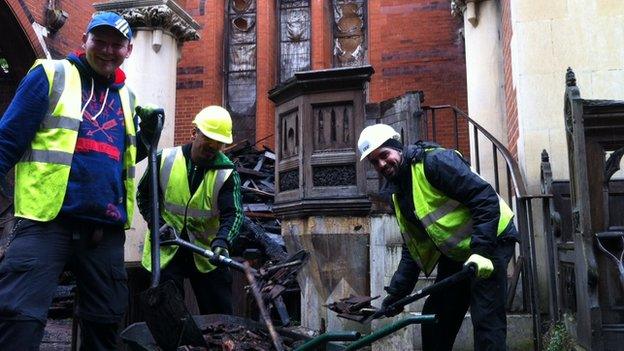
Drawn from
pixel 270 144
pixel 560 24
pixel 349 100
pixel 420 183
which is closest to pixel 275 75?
pixel 270 144

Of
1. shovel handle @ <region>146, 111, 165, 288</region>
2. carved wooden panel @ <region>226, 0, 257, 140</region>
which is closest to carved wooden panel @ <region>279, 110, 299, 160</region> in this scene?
shovel handle @ <region>146, 111, 165, 288</region>

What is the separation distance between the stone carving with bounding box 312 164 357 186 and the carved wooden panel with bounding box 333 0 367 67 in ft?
21.7

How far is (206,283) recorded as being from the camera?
359cm

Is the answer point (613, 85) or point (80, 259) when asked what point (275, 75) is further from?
point (80, 259)

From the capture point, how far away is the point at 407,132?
5.88m

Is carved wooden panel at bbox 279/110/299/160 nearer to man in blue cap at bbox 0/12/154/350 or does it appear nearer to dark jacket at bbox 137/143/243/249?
dark jacket at bbox 137/143/243/249

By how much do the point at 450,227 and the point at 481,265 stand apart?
38cm

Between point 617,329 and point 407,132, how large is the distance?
2.98m

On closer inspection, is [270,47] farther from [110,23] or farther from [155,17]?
[110,23]

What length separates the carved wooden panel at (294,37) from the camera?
12570 mm

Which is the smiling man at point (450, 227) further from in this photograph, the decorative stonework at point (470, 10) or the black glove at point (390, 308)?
the decorative stonework at point (470, 10)

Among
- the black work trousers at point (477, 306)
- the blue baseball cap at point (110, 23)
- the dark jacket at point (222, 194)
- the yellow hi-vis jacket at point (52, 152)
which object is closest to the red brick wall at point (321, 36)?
the dark jacket at point (222, 194)

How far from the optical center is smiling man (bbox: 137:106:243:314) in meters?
3.51

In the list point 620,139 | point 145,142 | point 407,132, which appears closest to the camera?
point 145,142
